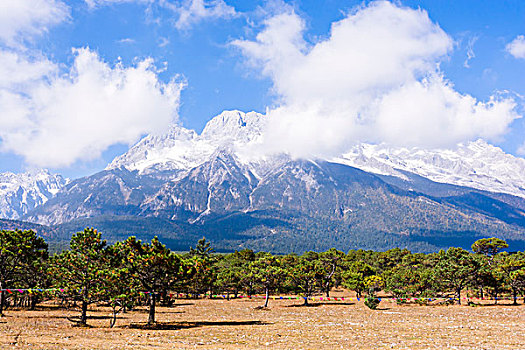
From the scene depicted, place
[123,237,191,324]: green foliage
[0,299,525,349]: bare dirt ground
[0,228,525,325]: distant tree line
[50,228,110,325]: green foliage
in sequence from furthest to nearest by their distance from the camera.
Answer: [123,237,191,324]: green foliage < [0,228,525,325]: distant tree line < [50,228,110,325]: green foliage < [0,299,525,349]: bare dirt ground

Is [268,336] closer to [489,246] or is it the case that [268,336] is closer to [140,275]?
[140,275]

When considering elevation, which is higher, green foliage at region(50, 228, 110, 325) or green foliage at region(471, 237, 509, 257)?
green foliage at region(471, 237, 509, 257)

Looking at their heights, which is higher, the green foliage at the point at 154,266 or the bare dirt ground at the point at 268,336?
the green foliage at the point at 154,266

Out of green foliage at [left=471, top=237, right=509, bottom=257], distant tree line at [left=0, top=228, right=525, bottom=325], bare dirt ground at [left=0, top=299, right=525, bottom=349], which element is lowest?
bare dirt ground at [left=0, top=299, right=525, bottom=349]

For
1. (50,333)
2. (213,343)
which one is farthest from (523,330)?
(50,333)

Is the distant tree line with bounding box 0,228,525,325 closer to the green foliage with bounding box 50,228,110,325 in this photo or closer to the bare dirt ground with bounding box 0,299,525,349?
the green foliage with bounding box 50,228,110,325

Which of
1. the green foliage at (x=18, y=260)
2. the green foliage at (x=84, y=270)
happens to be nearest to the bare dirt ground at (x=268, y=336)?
the green foliage at (x=84, y=270)

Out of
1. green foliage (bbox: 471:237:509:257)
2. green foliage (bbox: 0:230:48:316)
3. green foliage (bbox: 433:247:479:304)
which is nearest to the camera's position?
green foliage (bbox: 0:230:48:316)

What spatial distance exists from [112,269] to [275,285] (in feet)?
126

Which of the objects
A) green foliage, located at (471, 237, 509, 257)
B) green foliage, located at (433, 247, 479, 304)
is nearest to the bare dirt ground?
green foliage, located at (433, 247, 479, 304)

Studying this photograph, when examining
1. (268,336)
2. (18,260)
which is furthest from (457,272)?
(18,260)

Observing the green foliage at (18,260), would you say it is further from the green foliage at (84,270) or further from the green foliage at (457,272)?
the green foliage at (457,272)

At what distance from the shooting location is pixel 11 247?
52500 mm

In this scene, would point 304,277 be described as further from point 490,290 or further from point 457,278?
point 490,290
